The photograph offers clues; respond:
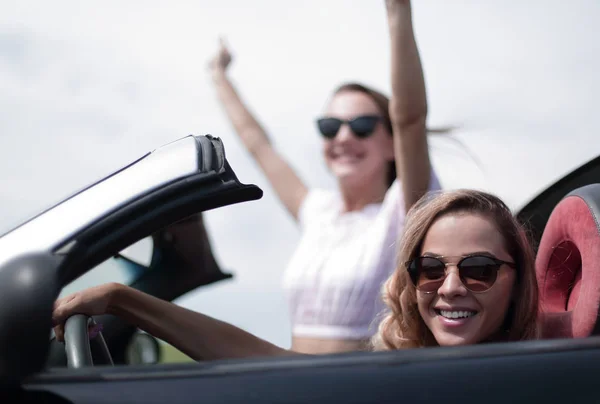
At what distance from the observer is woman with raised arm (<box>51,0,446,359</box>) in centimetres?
271

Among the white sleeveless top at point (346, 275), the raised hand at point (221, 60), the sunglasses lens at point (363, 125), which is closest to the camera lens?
the white sleeveless top at point (346, 275)

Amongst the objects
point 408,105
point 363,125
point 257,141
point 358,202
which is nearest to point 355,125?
point 363,125

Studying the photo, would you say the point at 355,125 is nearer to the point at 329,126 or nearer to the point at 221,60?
the point at 329,126

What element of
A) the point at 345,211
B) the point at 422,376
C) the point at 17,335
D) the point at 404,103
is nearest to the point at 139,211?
the point at 17,335

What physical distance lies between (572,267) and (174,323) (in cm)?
105

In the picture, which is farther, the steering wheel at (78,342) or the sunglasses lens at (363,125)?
the sunglasses lens at (363,125)

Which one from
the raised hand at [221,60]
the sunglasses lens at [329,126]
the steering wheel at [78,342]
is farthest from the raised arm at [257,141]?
the steering wheel at [78,342]

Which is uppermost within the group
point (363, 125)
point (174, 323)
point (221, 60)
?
point (221, 60)

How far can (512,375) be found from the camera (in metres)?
1.39

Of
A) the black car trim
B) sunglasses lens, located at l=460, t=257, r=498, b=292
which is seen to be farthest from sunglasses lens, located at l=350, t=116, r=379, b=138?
the black car trim

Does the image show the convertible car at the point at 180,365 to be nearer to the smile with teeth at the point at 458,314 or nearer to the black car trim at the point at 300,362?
the black car trim at the point at 300,362

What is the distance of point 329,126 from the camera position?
3289mm

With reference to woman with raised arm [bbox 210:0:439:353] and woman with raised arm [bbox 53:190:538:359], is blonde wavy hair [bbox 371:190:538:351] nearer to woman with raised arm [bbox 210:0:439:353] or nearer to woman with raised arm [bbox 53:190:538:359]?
woman with raised arm [bbox 53:190:538:359]

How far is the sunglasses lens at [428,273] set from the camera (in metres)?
1.89
